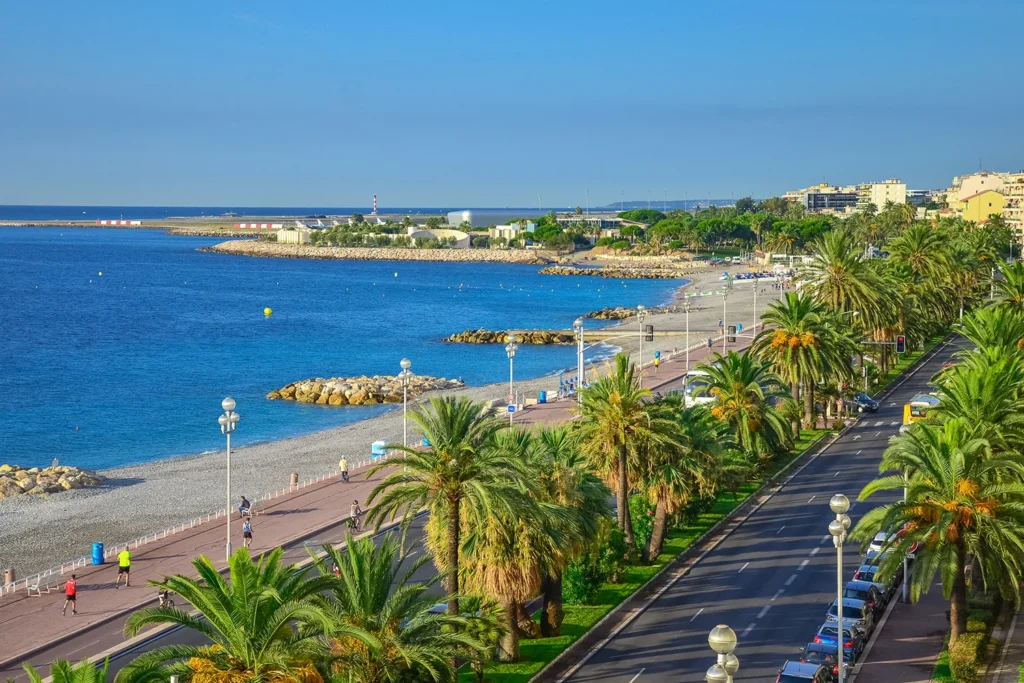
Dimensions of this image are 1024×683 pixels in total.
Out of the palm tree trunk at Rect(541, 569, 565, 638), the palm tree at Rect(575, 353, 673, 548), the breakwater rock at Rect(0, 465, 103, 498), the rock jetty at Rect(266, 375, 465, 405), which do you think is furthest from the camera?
the rock jetty at Rect(266, 375, 465, 405)

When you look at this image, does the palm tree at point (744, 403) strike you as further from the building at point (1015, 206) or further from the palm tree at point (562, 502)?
the building at point (1015, 206)

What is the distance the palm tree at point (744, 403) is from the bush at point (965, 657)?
16.0m

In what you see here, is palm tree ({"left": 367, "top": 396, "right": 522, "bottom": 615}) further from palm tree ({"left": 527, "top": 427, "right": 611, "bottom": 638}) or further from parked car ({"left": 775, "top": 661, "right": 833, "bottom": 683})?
parked car ({"left": 775, "top": 661, "right": 833, "bottom": 683})

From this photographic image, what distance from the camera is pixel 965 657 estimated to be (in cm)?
2483

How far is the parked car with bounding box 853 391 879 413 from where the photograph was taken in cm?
5997

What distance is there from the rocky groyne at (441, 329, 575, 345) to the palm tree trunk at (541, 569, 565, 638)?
271 ft

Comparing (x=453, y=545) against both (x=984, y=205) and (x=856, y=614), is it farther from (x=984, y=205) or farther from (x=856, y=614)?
(x=984, y=205)

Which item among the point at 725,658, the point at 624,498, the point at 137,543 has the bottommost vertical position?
the point at 137,543

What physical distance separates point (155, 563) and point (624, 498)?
47.4 feet

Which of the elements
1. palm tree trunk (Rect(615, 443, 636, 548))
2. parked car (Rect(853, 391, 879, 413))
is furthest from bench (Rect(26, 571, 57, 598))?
parked car (Rect(853, 391, 879, 413))

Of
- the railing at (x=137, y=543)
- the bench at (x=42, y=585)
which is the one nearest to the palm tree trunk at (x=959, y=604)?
the railing at (x=137, y=543)

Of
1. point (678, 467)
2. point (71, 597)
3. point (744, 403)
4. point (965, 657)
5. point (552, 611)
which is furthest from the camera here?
point (744, 403)

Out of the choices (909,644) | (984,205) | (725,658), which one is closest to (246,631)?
(725,658)

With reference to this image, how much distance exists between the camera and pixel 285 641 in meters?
18.3
